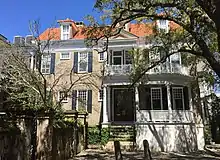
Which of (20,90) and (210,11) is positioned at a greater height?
(210,11)

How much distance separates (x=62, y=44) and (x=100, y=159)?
45.8 feet

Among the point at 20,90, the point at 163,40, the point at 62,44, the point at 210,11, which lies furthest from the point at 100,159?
the point at 62,44

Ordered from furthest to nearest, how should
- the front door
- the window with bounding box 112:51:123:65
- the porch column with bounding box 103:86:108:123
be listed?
the window with bounding box 112:51:123:65 < the front door < the porch column with bounding box 103:86:108:123

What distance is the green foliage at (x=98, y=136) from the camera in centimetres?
2070

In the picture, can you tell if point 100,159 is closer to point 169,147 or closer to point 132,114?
point 169,147

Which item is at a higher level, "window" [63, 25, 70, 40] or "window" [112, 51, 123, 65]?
"window" [63, 25, 70, 40]

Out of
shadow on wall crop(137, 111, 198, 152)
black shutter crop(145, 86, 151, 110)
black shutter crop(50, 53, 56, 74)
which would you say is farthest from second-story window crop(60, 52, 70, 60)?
shadow on wall crop(137, 111, 198, 152)

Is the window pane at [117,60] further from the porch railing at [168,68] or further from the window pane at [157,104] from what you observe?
the window pane at [157,104]

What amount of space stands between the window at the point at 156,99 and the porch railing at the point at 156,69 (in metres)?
2.32

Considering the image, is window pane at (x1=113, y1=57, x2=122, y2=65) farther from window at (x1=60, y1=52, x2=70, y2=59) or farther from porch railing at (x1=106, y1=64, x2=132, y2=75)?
window at (x1=60, y1=52, x2=70, y2=59)

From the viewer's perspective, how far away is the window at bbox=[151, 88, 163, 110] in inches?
904

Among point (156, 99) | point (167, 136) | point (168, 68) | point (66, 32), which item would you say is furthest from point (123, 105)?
point (66, 32)

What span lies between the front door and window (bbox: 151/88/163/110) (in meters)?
1.99

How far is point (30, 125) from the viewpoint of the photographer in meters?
9.70
